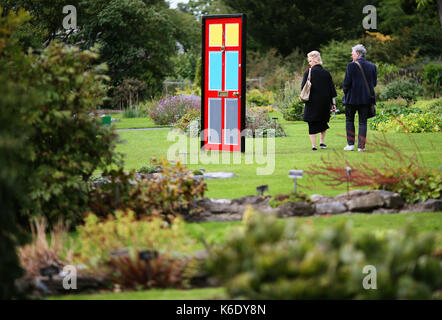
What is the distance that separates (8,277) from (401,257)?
2.80 m

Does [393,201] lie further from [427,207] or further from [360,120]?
[360,120]

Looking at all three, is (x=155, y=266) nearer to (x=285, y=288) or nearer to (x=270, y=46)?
(x=285, y=288)

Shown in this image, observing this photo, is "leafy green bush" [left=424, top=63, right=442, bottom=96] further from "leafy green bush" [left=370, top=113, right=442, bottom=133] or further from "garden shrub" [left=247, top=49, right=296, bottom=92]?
"leafy green bush" [left=370, top=113, right=442, bottom=133]

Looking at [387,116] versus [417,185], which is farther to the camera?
[387,116]

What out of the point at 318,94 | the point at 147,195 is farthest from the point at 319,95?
the point at 147,195

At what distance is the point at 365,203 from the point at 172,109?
1374cm

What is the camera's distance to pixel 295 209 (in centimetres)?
779

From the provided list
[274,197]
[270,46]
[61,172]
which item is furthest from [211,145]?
Result: [270,46]

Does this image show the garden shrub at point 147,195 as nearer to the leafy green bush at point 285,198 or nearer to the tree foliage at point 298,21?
the leafy green bush at point 285,198

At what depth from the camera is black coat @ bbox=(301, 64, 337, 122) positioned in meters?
13.3

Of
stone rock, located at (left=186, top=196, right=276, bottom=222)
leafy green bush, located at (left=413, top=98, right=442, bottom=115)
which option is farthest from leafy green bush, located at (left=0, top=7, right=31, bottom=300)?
leafy green bush, located at (left=413, top=98, right=442, bottom=115)

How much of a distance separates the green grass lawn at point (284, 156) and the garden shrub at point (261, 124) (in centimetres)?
37

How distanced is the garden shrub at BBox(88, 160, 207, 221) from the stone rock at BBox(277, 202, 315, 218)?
3.47 ft

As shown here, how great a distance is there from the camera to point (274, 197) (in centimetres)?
810
